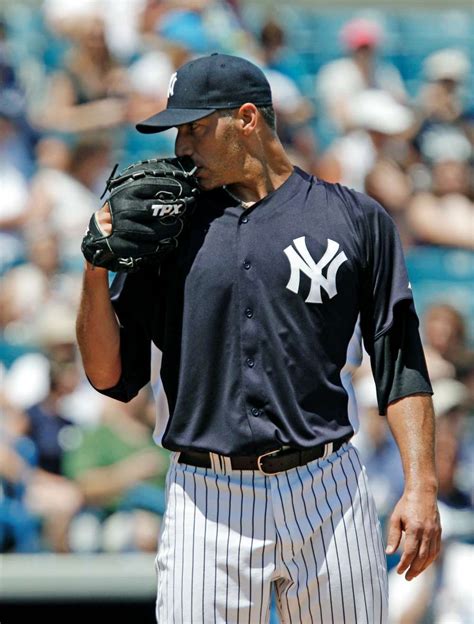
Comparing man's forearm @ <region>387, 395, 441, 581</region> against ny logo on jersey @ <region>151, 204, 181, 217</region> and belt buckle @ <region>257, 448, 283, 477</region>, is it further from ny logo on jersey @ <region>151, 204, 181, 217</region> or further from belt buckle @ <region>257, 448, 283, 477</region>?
ny logo on jersey @ <region>151, 204, 181, 217</region>

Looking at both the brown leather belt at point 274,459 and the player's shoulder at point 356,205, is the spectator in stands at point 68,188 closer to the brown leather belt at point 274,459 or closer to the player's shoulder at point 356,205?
the player's shoulder at point 356,205

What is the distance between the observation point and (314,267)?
8.84 feet

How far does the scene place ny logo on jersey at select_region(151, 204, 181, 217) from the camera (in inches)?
103

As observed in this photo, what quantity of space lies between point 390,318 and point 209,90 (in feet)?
2.30

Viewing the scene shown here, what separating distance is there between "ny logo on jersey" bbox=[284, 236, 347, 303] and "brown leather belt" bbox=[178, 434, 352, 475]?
1.16 ft

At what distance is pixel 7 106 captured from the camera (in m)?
6.48

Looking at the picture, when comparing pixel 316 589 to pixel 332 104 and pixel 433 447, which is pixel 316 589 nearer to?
pixel 433 447

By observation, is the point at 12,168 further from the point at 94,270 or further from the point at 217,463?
the point at 217,463

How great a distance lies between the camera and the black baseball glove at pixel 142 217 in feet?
8.53

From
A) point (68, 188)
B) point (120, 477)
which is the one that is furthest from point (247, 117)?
point (68, 188)

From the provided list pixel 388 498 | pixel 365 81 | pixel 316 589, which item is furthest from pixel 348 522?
pixel 365 81

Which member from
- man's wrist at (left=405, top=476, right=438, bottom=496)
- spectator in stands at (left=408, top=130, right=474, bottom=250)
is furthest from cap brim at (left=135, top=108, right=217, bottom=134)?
spectator in stands at (left=408, top=130, right=474, bottom=250)

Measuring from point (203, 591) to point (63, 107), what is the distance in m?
4.47

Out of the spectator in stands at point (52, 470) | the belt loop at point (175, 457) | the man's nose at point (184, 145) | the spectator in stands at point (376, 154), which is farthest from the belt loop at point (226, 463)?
the spectator in stands at point (376, 154)
